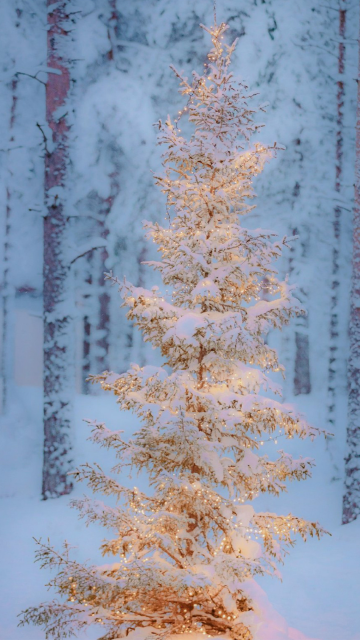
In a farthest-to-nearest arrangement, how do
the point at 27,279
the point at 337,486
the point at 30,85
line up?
the point at 27,279, the point at 30,85, the point at 337,486

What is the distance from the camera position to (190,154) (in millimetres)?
5699

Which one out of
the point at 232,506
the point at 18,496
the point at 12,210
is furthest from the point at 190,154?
the point at 12,210

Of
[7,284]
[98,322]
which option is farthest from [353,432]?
[7,284]

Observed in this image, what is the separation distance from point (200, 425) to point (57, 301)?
17.4ft

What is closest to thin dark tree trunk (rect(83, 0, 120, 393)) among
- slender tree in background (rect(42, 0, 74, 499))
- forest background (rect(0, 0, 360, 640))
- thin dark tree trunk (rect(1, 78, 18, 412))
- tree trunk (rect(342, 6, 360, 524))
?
forest background (rect(0, 0, 360, 640))

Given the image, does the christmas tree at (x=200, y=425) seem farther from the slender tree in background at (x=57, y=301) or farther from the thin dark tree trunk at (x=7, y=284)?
the thin dark tree trunk at (x=7, y=284)

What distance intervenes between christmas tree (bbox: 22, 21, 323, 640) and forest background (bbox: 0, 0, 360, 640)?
6.01 m

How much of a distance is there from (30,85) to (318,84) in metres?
7.01

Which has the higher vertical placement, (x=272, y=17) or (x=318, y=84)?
(x=272, y=17)

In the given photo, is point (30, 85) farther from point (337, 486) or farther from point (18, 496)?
point (337, 486)

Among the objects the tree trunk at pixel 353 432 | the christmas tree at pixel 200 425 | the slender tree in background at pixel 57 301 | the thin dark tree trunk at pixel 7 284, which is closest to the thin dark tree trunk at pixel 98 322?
the thin dark tree trunk at pixel 7 284

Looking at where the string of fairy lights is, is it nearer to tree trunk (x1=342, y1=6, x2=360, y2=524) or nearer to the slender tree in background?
the slender tree in background

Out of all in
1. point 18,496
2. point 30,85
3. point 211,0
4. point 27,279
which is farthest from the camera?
point 27,279

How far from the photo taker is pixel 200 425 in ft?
18.9
